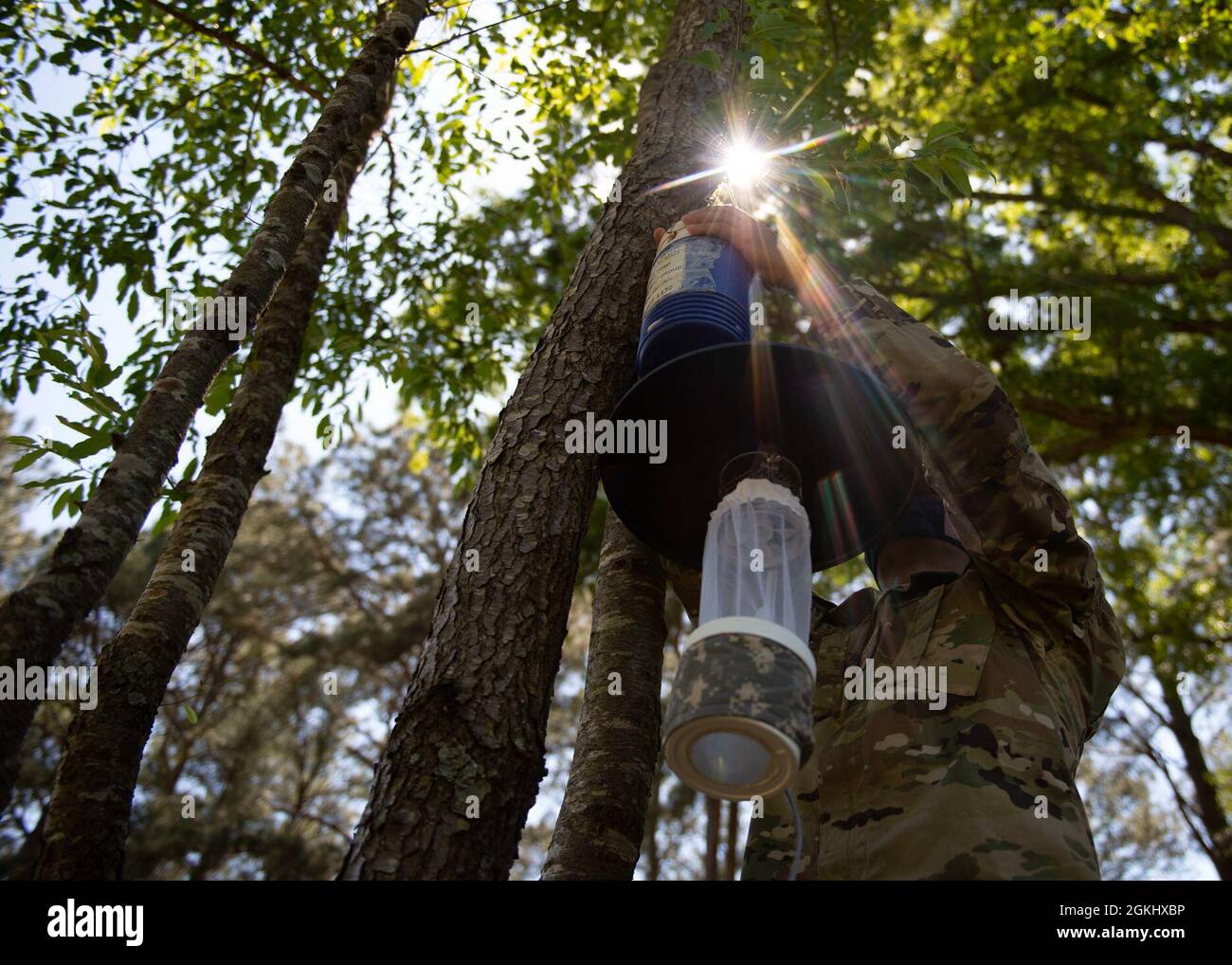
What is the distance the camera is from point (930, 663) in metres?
2.35

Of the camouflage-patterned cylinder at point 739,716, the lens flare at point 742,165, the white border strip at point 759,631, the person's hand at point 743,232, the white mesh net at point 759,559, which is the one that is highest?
the lens flare at point 742,165

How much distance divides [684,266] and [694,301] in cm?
16

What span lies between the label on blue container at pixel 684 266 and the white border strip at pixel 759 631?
1059mm

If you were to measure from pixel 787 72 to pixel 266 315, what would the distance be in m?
3.44

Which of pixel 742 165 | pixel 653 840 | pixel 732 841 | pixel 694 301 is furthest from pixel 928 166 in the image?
pixel 653 840

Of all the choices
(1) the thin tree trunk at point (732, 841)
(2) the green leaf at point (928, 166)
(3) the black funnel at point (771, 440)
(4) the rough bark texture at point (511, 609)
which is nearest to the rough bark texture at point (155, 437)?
(4) the rough bark texture at point (511, 609)

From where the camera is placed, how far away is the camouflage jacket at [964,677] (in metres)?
2.04

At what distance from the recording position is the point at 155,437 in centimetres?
219

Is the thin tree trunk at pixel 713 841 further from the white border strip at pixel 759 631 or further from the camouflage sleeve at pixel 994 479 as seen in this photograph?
the white border strip at pixel 759 631

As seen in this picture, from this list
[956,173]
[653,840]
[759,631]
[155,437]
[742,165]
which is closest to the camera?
[759,631]

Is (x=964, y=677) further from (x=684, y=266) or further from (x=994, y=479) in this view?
(x=684, y=266)

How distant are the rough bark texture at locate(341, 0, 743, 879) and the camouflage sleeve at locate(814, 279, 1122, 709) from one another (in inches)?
31.1

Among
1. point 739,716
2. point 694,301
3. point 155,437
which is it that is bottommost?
point 739,716
